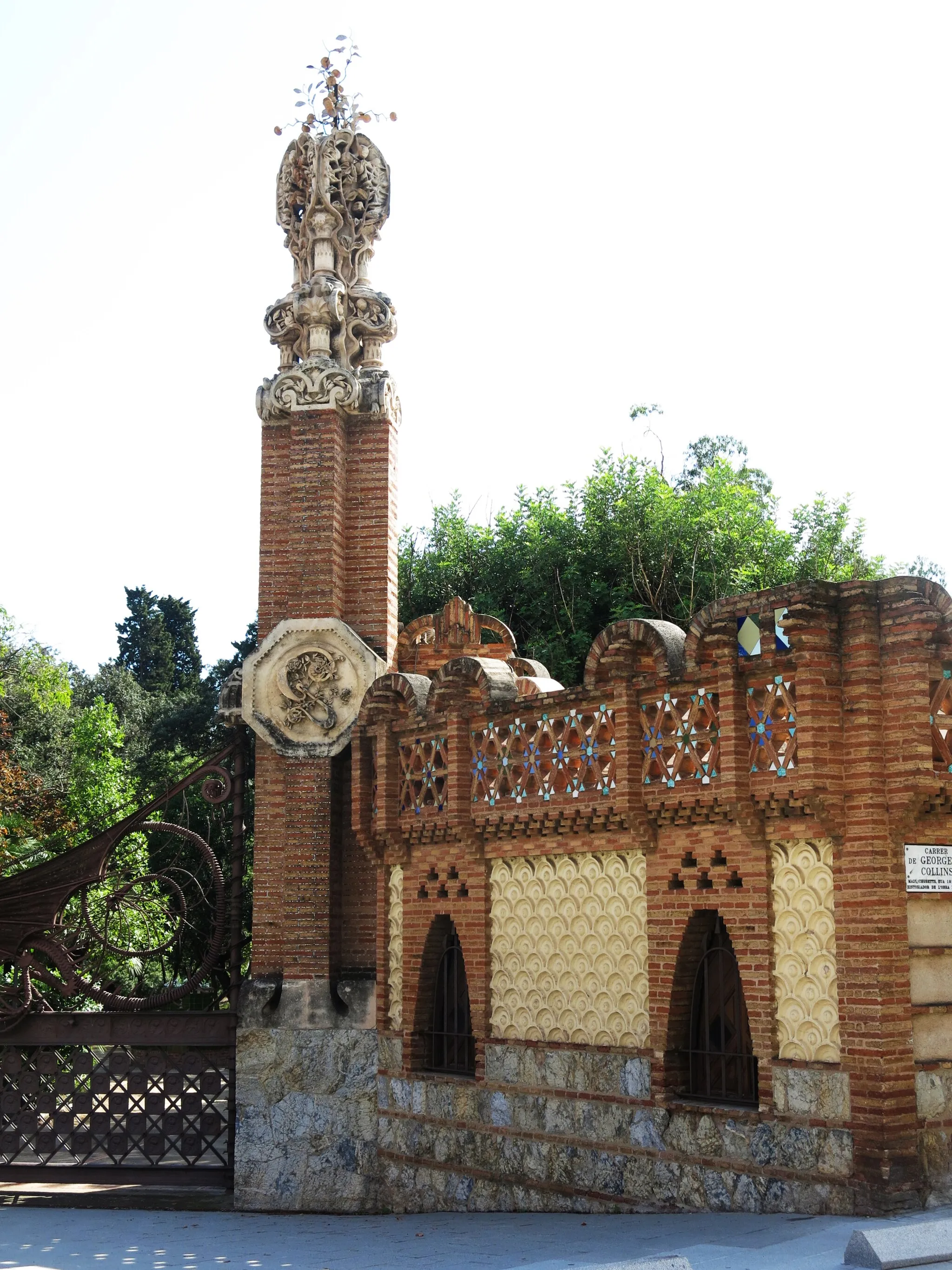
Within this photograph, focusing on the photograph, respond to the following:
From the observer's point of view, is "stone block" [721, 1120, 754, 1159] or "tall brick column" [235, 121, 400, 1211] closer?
"stone block" [721, 1120, 754, 1159]

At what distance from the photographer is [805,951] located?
7.68m

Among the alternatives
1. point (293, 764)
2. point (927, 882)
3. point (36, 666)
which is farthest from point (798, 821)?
point (36, 666)

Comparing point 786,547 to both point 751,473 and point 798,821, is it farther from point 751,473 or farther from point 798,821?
point 798,821

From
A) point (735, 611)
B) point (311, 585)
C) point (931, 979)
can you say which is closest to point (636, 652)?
point (735, 611)

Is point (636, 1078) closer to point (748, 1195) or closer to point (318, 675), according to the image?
point (748, 1195)

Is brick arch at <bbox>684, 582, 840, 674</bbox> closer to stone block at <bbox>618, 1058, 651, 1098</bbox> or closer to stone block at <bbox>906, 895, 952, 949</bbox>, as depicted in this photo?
stone block at <bbox>906, 895, 952, 949</bbox>

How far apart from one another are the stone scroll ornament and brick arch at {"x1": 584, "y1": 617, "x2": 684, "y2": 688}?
3189 mm

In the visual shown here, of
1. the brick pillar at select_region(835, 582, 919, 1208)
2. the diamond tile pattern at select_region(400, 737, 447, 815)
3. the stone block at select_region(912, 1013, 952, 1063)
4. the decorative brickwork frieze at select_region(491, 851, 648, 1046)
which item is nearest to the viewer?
the brick pillar at select_region(835, 582, 919, 1208)

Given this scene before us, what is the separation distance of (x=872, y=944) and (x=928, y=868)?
59cm

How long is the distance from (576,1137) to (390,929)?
112 inches

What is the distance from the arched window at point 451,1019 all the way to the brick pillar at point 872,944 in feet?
12.4

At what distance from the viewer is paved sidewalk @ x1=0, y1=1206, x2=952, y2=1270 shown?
21.8 feet

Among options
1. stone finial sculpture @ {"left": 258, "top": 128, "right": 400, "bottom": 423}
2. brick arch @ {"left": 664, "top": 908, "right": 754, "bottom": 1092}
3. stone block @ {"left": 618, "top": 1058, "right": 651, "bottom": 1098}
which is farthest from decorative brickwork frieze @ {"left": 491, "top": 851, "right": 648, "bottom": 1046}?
stone finial sculpture @ {"left": 258, "top": 128, "right": 400, "bottom": 423}

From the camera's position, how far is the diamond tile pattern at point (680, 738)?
27.1 ft
